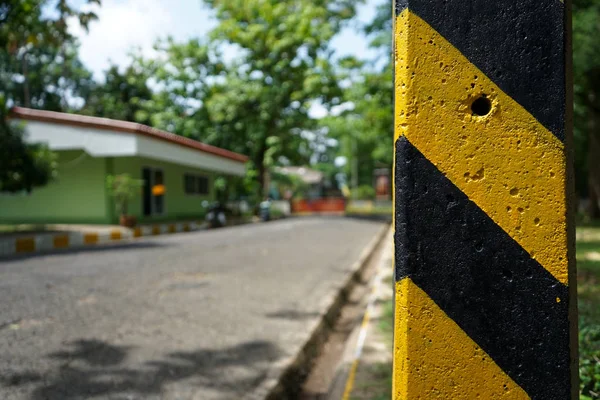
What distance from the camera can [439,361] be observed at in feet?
4.01

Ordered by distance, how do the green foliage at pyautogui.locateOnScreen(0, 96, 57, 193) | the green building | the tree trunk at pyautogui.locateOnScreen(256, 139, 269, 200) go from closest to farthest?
the green foliage at pyautogui.locateOnScreen(0, 96, 57, 193) < the green building < the tree trunk at pyautogui.locateOnScreen(256, 139, 269, 200)

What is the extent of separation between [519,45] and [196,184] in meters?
22.6

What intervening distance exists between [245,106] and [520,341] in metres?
25.4

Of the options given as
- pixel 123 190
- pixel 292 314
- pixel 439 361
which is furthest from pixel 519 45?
pixel 123 190

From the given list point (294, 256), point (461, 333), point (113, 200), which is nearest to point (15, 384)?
point (461, 333)

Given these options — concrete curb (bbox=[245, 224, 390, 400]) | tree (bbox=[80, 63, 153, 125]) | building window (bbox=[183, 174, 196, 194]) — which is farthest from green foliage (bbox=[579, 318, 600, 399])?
tree (bbox=[80, 63, 153, 125])

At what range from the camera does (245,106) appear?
85.1ft

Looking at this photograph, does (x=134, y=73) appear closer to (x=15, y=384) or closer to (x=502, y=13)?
(x=15, y=384)

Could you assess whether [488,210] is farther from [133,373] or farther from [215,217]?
[215,217]

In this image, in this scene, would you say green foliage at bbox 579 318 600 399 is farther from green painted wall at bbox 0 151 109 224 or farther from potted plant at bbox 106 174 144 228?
green painted wall at bbox 0 151 109 224

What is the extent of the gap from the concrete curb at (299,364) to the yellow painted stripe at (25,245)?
273 inches

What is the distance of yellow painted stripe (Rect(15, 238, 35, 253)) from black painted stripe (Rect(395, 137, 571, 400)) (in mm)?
10429

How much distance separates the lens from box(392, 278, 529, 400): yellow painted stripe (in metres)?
1.20

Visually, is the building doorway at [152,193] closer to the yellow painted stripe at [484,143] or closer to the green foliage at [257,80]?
the green foliage at [257,80]
